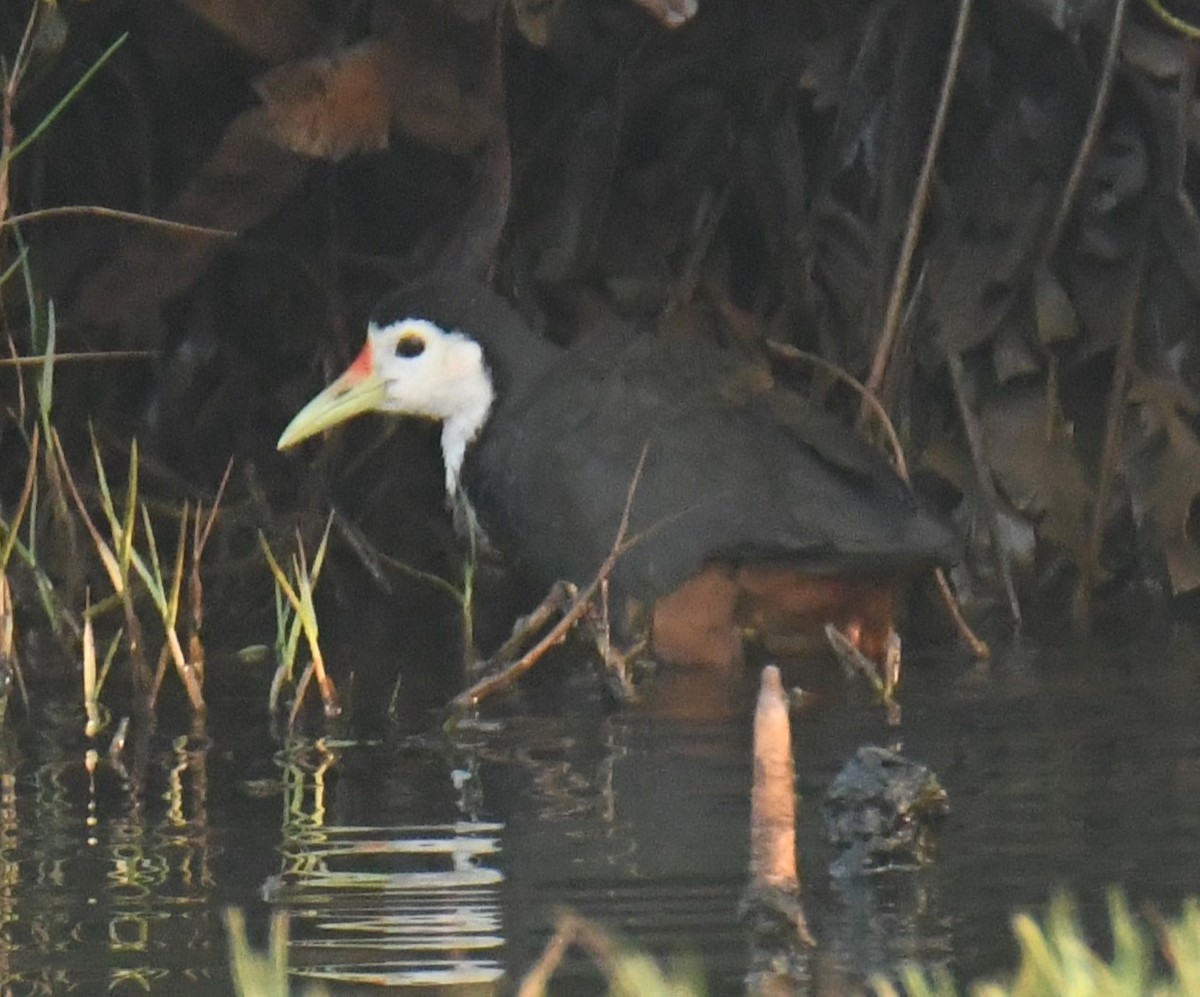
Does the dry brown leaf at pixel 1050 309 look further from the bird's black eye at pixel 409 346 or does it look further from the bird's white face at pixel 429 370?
the bird's black eye at pixel 409 346

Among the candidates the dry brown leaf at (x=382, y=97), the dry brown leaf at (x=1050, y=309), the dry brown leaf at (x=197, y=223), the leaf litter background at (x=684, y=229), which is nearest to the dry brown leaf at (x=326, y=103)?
the dry brown leaf at (x=382, y=97)

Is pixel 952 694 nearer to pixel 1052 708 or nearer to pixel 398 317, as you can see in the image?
pixel 1052 708

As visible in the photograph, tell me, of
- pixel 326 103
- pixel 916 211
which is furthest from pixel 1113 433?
pixel 326 103

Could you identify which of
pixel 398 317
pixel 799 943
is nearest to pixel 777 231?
pixel 398 317

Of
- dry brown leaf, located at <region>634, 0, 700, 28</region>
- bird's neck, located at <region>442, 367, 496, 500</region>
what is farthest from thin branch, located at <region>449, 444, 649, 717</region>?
bird's neck, located at <region>442, 367, 496, 500</region>

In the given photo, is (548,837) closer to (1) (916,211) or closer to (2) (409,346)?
(2) (409,346)

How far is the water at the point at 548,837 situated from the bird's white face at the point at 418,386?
3.88 ft

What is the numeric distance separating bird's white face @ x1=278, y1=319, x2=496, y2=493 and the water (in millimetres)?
1181

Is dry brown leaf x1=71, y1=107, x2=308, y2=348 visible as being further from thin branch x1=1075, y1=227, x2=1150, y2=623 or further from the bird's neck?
thin branch x1=1075, y1=227, x2=1150, y2=623

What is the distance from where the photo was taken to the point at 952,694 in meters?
5.44

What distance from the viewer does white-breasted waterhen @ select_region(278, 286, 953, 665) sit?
19.4ft

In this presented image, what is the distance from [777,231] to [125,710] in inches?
101

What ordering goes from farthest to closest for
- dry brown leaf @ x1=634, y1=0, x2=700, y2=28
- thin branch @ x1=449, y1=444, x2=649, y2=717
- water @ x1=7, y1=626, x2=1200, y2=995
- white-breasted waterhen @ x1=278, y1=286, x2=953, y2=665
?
white-breasted waterhen @ x1=278, y1=286, x2=953, y2=665, dry brown leaf @ x1=634, y1=0, x2=700, y2=28, thin branch @ x1=449, y1=444, x2=649, y2=717, water @ x1=7, y1=626, x2=1200, y2=995

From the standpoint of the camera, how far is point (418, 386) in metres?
6.55
